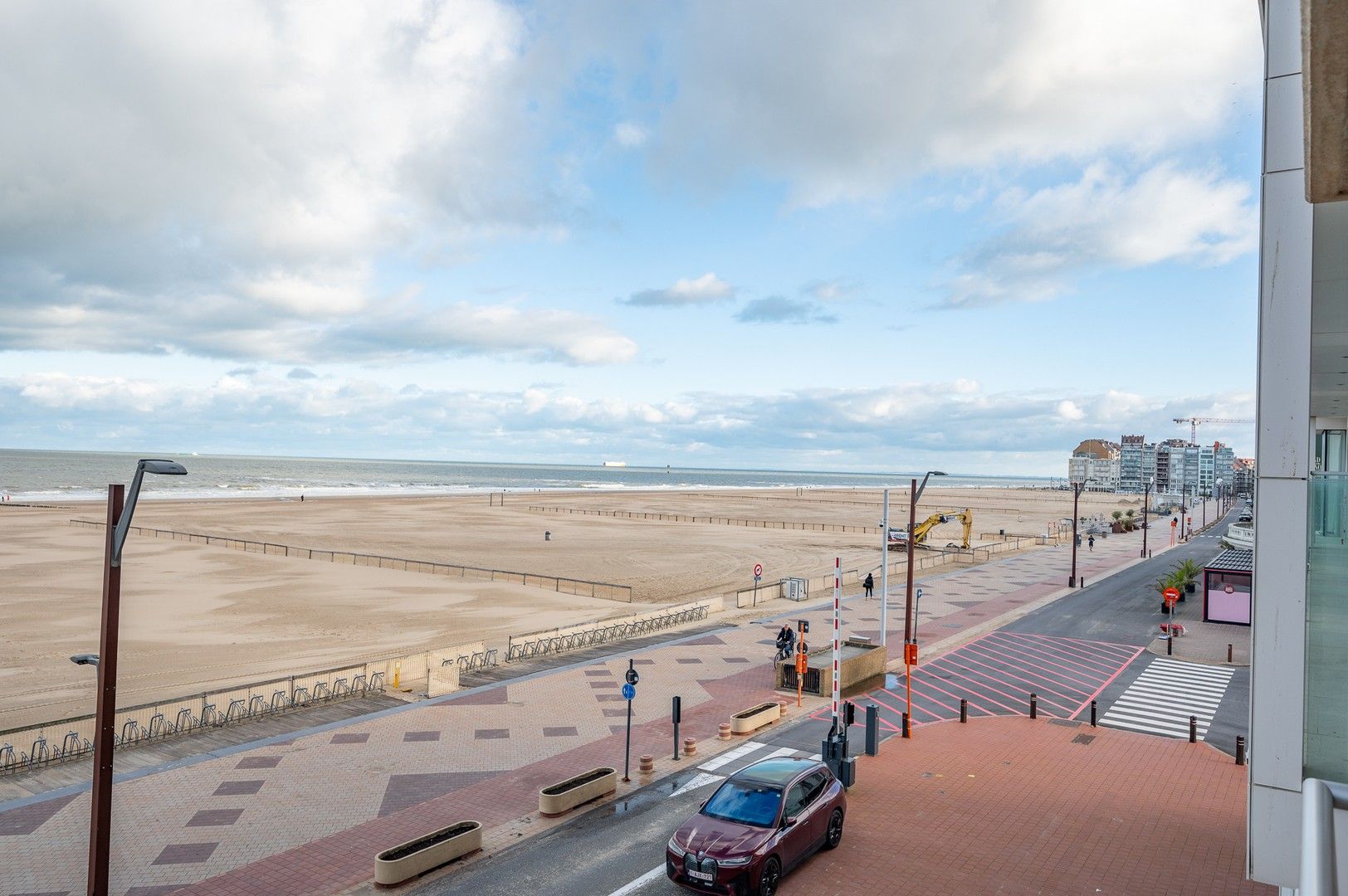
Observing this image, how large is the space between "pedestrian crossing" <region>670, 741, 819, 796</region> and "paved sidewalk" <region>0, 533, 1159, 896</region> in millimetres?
696

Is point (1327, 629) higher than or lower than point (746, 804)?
higher

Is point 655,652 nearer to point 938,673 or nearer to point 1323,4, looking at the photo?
point 938,673

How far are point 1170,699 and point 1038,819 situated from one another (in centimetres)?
1224

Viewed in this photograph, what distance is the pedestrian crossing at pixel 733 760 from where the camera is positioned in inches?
705

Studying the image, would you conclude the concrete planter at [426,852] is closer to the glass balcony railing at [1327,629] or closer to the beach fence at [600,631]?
the glass balcony railing at [1327,629]

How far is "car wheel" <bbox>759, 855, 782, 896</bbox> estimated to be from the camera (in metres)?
12.6

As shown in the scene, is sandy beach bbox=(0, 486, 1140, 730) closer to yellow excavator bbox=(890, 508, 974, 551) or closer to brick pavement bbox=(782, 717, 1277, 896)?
yellow excavator bbox=(890, 508, 974, 551)

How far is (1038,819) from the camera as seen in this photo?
16.0 metres

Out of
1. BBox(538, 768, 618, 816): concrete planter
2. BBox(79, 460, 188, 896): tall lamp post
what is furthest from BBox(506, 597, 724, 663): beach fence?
BBox(79, 460, 188, 896): tall lamp post

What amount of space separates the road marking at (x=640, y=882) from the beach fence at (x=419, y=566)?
29620 mm

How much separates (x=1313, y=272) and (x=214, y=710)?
2393 cm

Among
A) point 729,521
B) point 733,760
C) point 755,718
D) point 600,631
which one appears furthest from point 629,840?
point 729,521

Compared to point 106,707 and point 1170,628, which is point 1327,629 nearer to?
point 106,707

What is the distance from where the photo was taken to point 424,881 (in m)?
13.5
